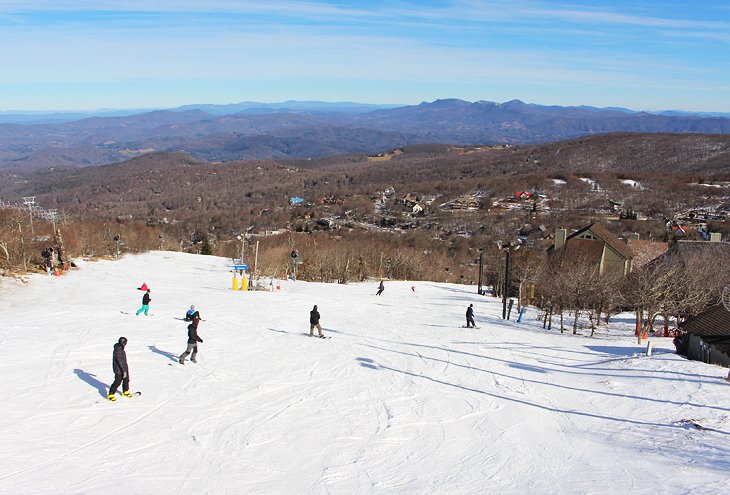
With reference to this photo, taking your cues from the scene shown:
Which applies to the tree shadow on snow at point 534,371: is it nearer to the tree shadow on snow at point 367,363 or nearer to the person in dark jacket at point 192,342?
the tree shadow on snow at point 367,363

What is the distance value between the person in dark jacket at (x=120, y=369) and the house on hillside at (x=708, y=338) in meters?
21.5

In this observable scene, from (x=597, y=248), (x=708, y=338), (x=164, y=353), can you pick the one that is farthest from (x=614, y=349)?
(x=597, y=248)

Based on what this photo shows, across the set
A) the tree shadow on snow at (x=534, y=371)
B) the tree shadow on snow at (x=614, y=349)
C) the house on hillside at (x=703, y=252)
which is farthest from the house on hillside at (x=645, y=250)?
the tree shadow on snow at (x=534, y=371)

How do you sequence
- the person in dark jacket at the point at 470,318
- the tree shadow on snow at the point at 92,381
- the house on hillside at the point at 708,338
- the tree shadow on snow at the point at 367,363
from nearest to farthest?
the tree shadow on snow at the point at 92,381 → the tree shadow on snow at the point at 367,363 → the house on hillside at the point at 708,338 → the person in dark jacket at the point at 470,318

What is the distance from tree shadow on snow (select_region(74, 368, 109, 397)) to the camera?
1486 centimetres

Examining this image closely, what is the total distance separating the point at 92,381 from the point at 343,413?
6814mm

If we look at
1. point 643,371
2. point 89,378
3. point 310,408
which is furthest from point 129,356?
point 643,371

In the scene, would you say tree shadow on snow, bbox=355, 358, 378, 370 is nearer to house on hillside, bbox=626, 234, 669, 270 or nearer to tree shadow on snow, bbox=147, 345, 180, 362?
tree shadow on snow, bbox=147, 345, 180, 362

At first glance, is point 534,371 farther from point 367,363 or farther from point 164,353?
point 164,353

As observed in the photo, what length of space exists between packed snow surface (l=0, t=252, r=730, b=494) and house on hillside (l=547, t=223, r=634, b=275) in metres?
26.6

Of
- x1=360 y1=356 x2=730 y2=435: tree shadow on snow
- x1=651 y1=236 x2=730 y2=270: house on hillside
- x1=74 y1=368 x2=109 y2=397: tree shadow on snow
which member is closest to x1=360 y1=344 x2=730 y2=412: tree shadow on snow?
x1=360 y1=356 x2=730 y2=435: tree shadow on snow

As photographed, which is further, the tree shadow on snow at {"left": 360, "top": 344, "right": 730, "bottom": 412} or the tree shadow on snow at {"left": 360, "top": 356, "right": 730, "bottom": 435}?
the tree shadow on snow at {"left": 360, "top": 344, "right": 730, "bottom": 412}

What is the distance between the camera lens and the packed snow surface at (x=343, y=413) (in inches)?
433

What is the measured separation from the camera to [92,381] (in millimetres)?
15484
